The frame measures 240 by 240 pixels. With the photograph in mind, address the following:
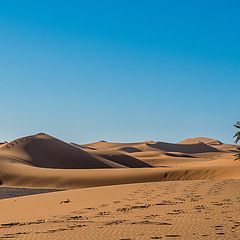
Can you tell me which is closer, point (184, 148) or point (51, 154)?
point (51, 154)

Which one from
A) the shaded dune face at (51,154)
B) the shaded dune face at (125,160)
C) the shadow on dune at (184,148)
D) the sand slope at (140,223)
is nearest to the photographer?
the sand slope at (140,223)

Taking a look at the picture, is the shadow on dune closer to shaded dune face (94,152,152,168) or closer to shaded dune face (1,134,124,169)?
shaded dune face (94,152,152,168)

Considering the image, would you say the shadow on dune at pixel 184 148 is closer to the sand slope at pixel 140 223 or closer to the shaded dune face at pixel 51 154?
the shaded dune face at pixel 51 154

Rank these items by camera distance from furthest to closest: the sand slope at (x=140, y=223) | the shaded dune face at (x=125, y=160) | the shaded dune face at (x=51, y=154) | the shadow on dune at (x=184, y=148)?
the shadow on dune at (x=184, y=148)
the shaded dune face at (x=125, y=160)
the shaded dune face at (x=51, y=154)
the sand slope at (x=140, y=223)

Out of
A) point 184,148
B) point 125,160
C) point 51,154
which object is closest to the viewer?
point 51,154

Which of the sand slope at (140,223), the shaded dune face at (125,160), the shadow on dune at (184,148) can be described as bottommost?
the sand slope at (140,223)

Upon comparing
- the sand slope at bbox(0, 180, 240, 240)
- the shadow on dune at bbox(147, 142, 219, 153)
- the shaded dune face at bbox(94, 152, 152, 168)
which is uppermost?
the shadow on dune at bbox(147, 142, 219, 153)

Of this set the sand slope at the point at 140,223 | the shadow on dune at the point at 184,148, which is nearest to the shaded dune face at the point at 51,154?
the sand slope at the point at 140,223

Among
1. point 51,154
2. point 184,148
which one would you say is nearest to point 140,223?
point 51,154

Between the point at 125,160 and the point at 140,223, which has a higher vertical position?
the point at 125,160

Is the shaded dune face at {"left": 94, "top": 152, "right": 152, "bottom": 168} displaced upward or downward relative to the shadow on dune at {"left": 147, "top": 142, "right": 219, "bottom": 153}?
downward

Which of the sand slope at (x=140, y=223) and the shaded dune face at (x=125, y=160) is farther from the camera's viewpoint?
the shaded dune face at (x=125, y=160)

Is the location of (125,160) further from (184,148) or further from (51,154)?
(184,148)

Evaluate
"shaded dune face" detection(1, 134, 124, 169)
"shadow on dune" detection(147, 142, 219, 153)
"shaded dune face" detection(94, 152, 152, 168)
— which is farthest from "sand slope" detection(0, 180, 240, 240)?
"shadow on dune" detection(147, 142, 219, 153)
